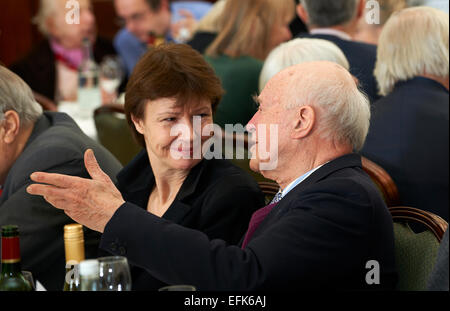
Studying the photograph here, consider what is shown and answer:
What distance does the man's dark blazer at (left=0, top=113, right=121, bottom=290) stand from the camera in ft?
5.92

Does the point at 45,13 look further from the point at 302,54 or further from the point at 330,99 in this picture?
the point at 330,99

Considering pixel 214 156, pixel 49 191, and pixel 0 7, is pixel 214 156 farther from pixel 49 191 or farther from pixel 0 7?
pixel 0 7

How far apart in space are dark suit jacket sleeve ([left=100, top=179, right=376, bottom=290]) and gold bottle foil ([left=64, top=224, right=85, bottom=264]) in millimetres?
51

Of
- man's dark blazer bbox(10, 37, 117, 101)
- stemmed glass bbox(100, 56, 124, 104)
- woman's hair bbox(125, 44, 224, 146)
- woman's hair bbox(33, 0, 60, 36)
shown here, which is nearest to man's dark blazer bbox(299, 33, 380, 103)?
woman's hair bbox(125, 44, 224, 146)

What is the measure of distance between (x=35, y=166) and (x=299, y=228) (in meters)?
0.85

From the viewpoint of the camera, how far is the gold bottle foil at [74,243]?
133cm

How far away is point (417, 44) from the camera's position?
8.30 feet

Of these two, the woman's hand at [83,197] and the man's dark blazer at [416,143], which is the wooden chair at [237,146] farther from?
the woman's hand at [83,197]

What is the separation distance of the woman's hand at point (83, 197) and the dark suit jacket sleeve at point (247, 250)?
25mm

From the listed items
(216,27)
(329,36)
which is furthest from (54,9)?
(329,36)

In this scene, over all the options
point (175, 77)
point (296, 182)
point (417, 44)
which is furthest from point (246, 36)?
point (296, 182)

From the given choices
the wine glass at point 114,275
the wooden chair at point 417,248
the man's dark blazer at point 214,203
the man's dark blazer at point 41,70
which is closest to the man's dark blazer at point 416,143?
the man's dark blazer at point 214,203

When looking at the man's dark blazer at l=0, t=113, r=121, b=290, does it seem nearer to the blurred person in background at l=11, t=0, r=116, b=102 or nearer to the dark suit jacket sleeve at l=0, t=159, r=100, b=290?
the dark suit jacket sleeve at l=0, t=159, r=100, b=290

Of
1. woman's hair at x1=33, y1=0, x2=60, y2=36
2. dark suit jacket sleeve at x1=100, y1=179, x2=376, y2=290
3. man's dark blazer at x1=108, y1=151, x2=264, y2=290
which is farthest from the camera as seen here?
woman's hair at x1=33, y1=0, x2=60, y2=36
